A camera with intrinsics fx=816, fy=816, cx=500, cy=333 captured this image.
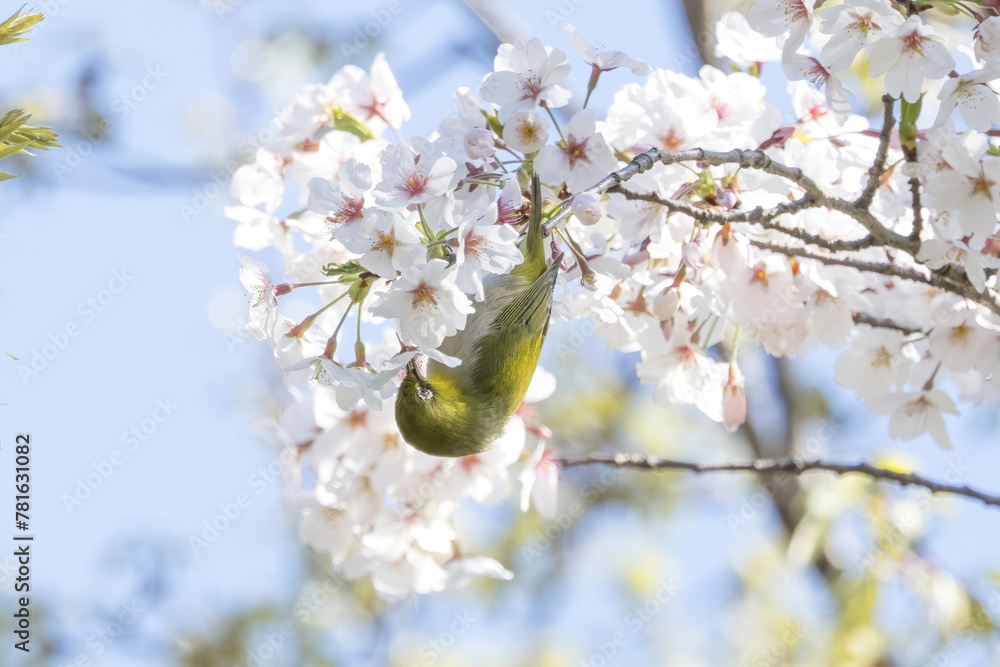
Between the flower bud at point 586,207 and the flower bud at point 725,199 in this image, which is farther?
the flower bud at point 725,199

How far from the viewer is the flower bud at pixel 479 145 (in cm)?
124

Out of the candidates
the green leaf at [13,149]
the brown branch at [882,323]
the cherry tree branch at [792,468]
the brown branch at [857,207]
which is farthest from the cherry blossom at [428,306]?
the brown branch at [882,323]

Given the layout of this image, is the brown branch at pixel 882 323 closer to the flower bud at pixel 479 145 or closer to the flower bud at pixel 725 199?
the flower bud at pixel 725 199

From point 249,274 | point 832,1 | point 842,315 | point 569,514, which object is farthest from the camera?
point 569,514

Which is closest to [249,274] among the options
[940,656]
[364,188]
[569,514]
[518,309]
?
[364,188]

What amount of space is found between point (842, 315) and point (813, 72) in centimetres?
58

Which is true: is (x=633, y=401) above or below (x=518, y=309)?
below

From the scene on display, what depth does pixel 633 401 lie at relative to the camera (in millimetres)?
5238

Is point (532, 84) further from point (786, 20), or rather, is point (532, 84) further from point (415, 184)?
point (786, 20)

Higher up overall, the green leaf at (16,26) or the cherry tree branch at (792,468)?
the green leaf at (16,26)

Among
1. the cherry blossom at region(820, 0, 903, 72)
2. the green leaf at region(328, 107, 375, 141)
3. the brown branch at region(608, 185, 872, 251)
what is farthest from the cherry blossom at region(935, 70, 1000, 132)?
the green leaf at region(328, 107, 375, 141)

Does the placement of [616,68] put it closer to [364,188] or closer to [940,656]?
[364,188]

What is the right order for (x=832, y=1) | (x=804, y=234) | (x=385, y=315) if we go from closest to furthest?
(x=385, y=315), (x=804, y=234), (x=832, y=1)

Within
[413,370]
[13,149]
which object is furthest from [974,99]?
[13,149]
